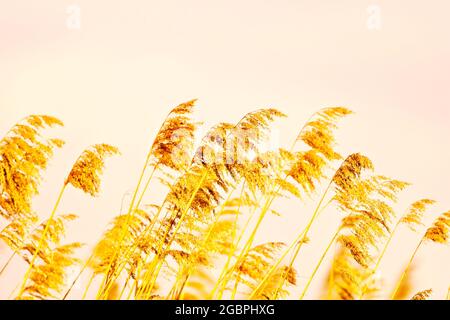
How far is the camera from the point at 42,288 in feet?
15.2

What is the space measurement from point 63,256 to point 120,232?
2.31 ft

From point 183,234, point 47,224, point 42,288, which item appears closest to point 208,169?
point 183,234

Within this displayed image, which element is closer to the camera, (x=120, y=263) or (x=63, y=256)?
(x=120, y=263)

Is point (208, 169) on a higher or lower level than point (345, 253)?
higher

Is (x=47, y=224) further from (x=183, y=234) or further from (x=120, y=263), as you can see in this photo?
(x=183, y=234)

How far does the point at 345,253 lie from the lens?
4914 mm
